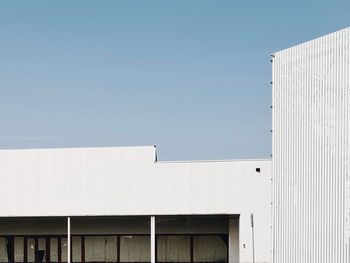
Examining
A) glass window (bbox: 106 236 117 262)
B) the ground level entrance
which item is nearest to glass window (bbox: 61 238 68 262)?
the ground level entrance

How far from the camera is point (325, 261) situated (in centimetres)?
2245

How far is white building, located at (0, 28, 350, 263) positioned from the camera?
73.5ft

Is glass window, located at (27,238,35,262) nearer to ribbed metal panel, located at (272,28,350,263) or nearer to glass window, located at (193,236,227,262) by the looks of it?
glass window, located at (193,236,227,262)

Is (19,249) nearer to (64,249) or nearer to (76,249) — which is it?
(64,249)

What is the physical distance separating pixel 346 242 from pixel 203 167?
10477 mm

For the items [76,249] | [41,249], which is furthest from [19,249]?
[76,249]

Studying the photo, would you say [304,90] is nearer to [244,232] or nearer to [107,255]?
[244,232]

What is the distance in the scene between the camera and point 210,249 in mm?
36344

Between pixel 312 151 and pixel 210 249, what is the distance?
48.9ft

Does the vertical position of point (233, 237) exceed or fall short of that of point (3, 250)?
it exceeds it

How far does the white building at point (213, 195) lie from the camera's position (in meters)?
22.4

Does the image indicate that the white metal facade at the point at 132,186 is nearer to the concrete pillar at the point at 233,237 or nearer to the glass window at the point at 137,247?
the concrete pillar at the point at 233,237

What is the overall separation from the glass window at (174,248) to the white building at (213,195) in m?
0.06

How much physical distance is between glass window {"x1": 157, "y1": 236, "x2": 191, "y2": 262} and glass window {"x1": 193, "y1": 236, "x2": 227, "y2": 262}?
48 cm
